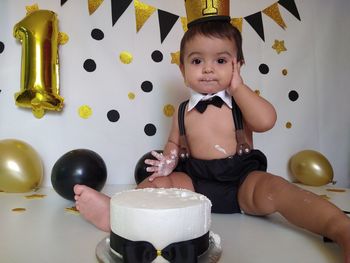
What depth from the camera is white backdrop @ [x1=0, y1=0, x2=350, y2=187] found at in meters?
1.41

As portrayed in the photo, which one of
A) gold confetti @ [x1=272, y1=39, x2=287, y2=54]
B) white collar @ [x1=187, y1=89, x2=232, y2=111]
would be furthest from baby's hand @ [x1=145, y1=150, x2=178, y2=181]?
gold confetti @ [x1=272, y1=39, x2=287, y2=54]

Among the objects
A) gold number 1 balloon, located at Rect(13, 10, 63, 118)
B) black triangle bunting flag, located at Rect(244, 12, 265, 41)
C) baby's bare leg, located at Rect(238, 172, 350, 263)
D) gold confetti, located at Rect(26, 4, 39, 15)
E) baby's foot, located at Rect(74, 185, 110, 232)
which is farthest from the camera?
black triangle bunting flag, located at Rect(244, 12, 265, 41)

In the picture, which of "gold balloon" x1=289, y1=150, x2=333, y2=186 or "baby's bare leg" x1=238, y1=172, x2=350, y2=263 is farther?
"gold balloon" x1=289, y1=150, x2=333, y2=186

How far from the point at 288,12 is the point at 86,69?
1005 millimetres

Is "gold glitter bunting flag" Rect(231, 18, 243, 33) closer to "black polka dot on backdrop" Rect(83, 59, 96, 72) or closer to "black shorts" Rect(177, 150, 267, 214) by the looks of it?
"black polka dot on backdrop" Rect(83, 59, 96, 72)

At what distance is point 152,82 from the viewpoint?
152 centimetres

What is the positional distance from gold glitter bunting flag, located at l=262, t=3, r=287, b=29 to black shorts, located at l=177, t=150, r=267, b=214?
34.9 inches

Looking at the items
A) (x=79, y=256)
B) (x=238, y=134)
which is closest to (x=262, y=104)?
(x=238, y=134)

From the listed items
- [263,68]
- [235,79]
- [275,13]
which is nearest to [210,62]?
[235,79]

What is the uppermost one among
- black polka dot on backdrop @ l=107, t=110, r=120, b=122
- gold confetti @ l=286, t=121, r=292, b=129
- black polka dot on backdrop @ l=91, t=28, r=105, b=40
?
black polka dot on backdrop @ l=91, t=28, r=105, b=40

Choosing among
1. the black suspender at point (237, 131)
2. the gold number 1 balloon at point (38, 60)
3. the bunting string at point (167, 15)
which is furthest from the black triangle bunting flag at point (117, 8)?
the black suspender at point (237, 131)

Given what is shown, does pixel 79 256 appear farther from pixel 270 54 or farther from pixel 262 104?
pixel 270 54

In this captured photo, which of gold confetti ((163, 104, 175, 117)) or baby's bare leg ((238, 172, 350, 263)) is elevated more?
gold confetti ((163, 104, 175, 117))

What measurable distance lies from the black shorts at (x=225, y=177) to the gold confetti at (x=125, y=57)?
666mm
